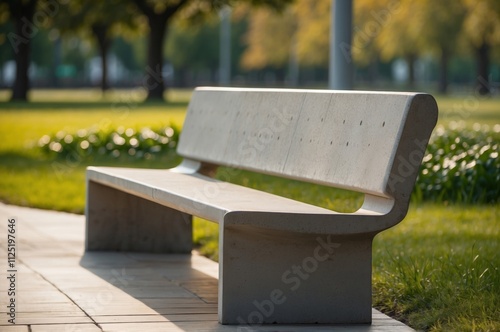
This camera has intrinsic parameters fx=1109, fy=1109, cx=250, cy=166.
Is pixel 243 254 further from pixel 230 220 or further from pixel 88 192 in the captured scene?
pixel 88 192

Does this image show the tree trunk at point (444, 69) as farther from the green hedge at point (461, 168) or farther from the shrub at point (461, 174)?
the shrub at point (461, 174)

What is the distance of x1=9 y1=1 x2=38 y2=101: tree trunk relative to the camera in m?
39.6

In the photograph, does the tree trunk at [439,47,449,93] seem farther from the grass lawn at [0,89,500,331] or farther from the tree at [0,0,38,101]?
the grass lawn at [0,89,500,331]

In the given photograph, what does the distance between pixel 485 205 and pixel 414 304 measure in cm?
444

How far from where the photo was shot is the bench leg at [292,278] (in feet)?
16.6

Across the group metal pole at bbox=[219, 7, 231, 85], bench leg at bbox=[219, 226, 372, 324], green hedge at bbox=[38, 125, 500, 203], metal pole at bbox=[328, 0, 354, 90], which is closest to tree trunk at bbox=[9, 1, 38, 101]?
green hedge at bbox=[38, 125, 500, 203]

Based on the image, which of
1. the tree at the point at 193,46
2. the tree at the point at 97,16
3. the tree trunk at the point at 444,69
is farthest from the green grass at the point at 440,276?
the tree at the point at 193,46

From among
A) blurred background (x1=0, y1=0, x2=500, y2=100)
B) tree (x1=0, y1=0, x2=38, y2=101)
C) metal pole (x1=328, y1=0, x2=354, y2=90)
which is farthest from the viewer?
blurred background (x1=0, y1=0, x2=500, y2=100)

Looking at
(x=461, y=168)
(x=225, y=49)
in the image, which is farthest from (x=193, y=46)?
(x=461, y=168)

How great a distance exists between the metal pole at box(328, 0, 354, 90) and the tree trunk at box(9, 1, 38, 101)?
31.1 meters

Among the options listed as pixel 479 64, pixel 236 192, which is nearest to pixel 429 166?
pixel 236 192

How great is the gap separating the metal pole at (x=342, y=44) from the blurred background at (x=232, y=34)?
3cm

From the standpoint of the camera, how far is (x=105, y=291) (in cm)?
593

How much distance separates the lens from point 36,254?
724 centimetres
